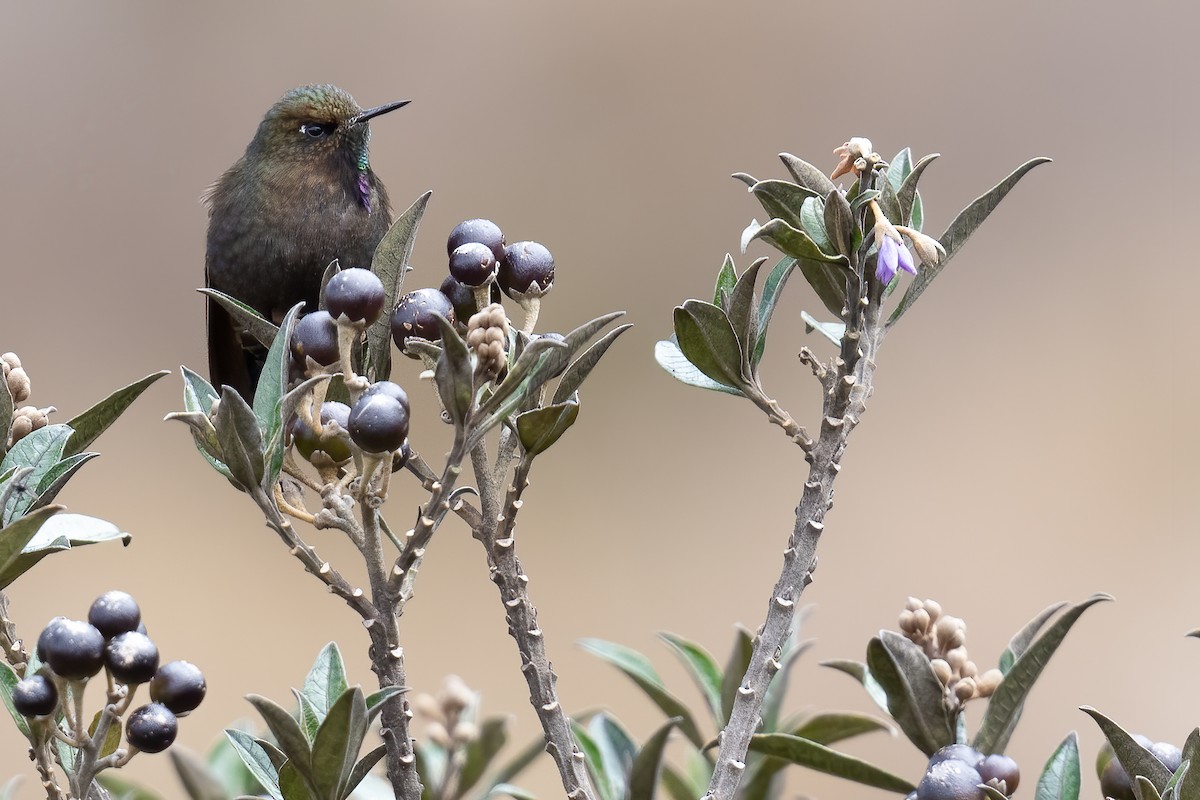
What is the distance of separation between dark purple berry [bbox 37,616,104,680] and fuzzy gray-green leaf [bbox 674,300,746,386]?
0.47 metres

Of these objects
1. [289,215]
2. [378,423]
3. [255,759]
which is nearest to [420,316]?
[378,423]

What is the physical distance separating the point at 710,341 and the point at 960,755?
35 cm

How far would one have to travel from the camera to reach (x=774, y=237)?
0.89 metres

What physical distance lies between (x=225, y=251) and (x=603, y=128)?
2675mm

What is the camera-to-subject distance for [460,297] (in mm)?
943

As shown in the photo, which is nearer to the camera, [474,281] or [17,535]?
[17,535]

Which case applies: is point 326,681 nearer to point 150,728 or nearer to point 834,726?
point 150,728

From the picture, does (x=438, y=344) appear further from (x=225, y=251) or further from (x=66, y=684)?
(x=225, y=251)

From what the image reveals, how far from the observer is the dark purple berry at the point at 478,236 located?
3.10 ft

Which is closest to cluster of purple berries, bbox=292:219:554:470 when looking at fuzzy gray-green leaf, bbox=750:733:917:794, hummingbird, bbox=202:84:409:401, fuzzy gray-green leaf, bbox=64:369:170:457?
fuzzy gray-green leaf, bbox=64:369:170:457

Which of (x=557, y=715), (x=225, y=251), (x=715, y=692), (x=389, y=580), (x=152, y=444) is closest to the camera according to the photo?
(x=389, y=580)

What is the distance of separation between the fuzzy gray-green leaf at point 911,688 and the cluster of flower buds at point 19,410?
681mm

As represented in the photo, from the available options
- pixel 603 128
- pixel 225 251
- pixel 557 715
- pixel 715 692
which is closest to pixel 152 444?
pixel 603 128

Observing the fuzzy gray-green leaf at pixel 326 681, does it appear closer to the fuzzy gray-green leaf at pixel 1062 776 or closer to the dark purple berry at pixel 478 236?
the dark purple berry at pixel 478 236
